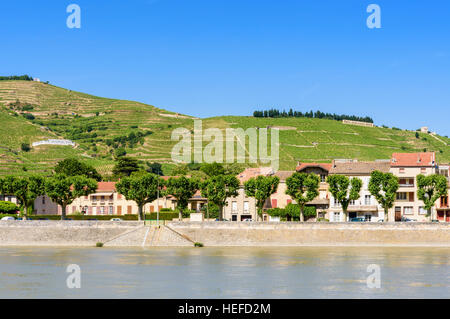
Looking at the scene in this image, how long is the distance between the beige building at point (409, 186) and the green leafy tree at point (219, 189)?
20.6 metres

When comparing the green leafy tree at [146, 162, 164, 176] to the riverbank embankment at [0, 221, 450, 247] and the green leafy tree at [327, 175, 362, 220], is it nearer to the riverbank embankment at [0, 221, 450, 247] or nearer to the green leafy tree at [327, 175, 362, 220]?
the riverbank embankment at [0, 221, 450, 247]

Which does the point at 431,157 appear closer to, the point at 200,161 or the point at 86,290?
the point at 86,290

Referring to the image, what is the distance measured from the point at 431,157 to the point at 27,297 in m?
63.8

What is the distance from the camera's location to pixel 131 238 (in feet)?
A: 253

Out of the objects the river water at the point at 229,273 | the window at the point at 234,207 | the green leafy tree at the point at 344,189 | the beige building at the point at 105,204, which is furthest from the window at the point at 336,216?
the beige building at the point at 105,204

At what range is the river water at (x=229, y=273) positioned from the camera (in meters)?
39.9

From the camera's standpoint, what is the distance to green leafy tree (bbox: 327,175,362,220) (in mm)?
81312

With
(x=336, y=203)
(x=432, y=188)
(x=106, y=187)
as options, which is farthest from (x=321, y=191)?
(x=106, y=187)

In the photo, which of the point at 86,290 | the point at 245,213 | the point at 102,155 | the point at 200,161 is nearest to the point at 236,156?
the point at 200,161

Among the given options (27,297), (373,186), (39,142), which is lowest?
(27,297)

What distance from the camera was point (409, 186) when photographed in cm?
8681

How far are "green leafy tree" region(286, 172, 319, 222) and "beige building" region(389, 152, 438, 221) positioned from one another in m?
11.6

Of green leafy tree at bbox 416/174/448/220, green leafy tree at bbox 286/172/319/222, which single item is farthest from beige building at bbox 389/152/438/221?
green leafy tree at bbox 286/172/319/222

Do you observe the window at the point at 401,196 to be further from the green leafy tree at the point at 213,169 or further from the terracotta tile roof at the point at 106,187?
the green leafy tree at the point at 213,169
